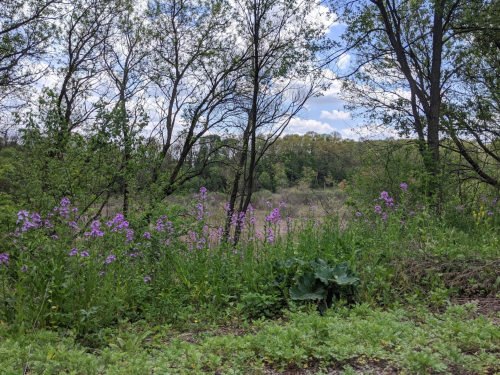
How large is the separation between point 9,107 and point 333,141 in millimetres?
40114

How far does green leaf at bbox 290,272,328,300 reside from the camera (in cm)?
347

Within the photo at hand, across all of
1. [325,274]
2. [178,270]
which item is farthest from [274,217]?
[178,270]

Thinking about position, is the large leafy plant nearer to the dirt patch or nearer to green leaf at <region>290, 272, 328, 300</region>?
green leaf at <region>290, 272, 328, 300</region>

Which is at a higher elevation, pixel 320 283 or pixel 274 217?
pixel 274 217

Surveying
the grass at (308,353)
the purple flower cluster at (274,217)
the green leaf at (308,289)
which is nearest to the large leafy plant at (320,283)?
the green leaf at (308,289)

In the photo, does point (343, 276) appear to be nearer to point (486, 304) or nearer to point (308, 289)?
point (308, 289)

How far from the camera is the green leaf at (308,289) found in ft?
11.4

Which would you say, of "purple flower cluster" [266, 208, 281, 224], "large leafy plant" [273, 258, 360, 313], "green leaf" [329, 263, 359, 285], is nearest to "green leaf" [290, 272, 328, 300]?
"large leafy plant" [273, 258, 360, 313]

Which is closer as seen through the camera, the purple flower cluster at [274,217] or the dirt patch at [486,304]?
the dirt patch at [486,304]

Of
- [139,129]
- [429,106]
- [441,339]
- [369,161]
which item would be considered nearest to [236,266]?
[441,339]

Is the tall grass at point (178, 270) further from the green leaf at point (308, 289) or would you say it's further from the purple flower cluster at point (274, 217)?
the green leaf at point (308, 289)

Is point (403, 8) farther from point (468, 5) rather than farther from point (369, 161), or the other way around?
point (369, 161)

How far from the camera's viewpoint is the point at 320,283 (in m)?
3.59

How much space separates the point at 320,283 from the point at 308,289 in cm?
14
